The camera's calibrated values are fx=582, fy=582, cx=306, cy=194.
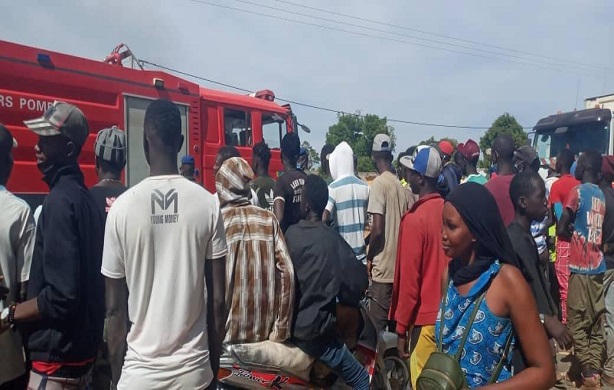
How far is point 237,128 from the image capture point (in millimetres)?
9922

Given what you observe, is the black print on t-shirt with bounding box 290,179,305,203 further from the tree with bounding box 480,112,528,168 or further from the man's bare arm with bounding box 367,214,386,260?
the tree with bounding box 480,112,528,168

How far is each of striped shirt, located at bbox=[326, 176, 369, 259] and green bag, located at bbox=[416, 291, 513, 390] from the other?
3.13 metres

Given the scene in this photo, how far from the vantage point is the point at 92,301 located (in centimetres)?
284

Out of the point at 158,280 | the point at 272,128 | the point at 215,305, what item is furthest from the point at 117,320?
the point at 272,128

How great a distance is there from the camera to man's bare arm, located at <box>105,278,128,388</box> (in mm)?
2494

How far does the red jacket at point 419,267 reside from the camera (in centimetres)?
372

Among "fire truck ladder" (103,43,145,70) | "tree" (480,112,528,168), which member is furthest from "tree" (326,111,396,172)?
"fire truck ladder" (103,43,145,70)

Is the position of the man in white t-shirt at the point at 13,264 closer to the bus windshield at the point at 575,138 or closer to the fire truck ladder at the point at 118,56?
the fire truck ladder at the point at 118,56

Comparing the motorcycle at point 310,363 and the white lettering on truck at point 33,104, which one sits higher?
the white lettering on truck at point 33,104

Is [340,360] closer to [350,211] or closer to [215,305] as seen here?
[215,305]

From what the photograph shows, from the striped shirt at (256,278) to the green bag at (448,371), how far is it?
1551 millimetres

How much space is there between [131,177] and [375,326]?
15.5ft

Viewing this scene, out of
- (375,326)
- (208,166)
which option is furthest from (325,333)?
(208,166)

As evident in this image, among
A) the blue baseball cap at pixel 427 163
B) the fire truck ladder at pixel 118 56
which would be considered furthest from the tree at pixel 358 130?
the blue baseball cap at pixel 427 163
